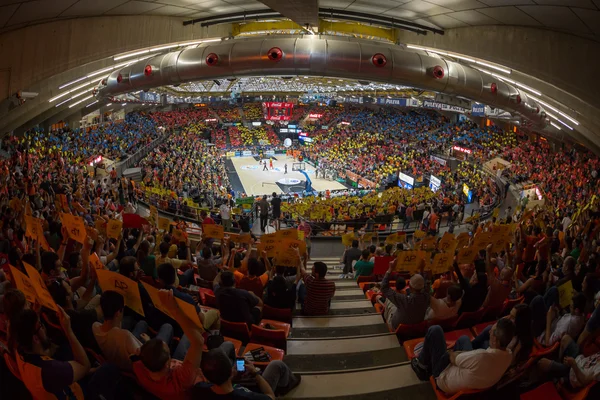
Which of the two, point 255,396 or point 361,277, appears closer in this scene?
point 255,396

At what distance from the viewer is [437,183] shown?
82.0 ft

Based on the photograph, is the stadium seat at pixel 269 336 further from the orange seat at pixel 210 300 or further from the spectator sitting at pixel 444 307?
the spectator sitting at pixel 444 307

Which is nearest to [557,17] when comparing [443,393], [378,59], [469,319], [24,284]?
[378,59]

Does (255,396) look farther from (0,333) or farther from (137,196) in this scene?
(137,196)

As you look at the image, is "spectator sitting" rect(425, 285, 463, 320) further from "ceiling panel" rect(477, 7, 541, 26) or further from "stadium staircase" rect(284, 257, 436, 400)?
"ceiling panel" rect(477, 7, 541, 26)

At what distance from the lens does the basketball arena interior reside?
2961 mm

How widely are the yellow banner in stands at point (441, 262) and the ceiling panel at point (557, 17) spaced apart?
4.70 meters

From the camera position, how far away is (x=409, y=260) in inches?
209

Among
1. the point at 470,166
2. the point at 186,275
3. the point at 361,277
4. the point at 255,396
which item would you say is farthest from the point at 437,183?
the point at 255,396

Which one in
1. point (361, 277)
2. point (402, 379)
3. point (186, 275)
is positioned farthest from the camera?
point (361, 277)

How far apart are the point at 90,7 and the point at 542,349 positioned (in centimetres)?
957

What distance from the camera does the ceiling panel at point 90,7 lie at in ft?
24.8

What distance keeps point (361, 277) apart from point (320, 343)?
2806 millimetres

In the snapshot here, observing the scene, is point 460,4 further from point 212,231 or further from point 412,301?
point 212,231
